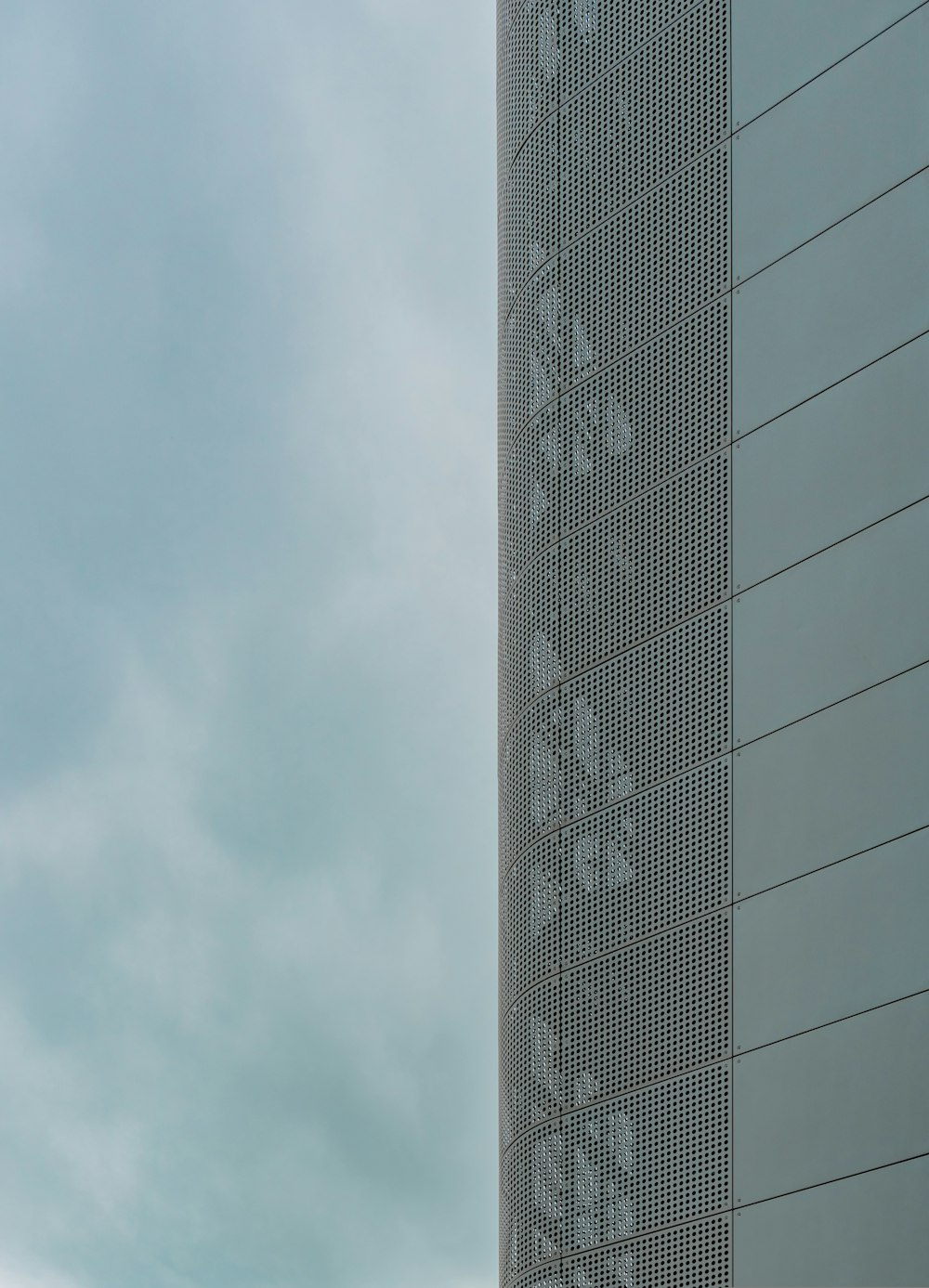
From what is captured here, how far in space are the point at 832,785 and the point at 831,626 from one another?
48.0 inches

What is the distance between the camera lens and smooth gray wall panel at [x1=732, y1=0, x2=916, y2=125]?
13.4 metres

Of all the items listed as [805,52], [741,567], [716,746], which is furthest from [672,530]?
[805,52]

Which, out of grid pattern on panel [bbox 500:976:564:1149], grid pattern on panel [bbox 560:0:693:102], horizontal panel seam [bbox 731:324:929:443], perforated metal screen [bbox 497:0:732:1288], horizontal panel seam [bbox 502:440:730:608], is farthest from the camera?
grid pattern on panel [bbox 560:0:693:102]

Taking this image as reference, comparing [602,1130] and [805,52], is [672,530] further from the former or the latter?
[602,1130]

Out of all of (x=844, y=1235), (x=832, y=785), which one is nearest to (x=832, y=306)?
(x=832, y=785)

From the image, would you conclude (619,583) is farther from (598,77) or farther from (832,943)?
(598,77)

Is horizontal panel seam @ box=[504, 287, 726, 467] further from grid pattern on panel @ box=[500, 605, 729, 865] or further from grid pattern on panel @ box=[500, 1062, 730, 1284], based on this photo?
grid pattern on panel @ box=[500, 1062, 730, 1284]

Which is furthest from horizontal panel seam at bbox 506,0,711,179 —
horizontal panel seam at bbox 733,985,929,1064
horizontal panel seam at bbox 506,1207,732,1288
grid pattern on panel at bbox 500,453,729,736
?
horizontal panel seam at bbox 506,1207,732,1288

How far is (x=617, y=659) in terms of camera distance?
50.5ft

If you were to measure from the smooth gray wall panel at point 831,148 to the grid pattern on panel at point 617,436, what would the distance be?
34.5 inches

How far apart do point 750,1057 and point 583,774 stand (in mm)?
3599

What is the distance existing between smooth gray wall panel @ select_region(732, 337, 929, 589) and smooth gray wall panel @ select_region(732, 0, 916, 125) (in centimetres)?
283

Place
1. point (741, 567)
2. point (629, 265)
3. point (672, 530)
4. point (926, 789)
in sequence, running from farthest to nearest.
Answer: point (629, 265), point (672, 530), point (741, 567), point (926, 789)

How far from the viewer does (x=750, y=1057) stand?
12898mm
